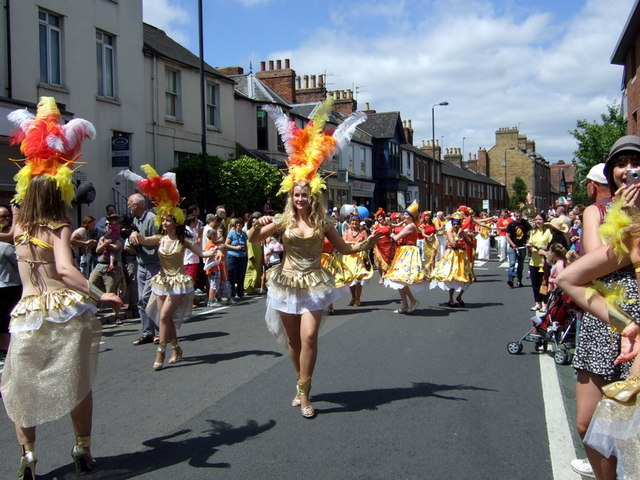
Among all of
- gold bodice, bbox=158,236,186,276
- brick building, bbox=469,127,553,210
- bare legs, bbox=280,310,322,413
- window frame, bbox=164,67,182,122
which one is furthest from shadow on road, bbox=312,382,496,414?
brick building, bbox=469,127,553,210

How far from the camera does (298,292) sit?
532cm

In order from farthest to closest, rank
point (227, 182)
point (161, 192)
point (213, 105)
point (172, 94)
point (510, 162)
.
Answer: point (510, 162) < point (213, 105) < point (172, 94) < point (227, 182) < point (161, 192)

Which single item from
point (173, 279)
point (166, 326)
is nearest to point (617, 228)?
point (166, 326)

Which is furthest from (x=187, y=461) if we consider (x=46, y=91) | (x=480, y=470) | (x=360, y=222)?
(x=46, y=91)

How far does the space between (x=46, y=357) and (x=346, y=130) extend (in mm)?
3423

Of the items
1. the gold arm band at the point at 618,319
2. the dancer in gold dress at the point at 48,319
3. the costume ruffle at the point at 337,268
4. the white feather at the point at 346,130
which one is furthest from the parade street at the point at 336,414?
the costume ruffle at the point at 337,268

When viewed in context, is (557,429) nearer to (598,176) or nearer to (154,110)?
(598,176)

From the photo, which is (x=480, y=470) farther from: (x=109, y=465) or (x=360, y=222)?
(x=360, y=222)

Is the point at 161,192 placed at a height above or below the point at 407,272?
above

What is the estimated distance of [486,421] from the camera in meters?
4.99

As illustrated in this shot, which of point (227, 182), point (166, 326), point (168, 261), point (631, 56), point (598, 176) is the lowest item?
point (166, 326)

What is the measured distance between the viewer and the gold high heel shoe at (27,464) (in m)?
3.82

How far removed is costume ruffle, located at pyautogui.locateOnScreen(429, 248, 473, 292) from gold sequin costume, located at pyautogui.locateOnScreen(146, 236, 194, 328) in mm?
5556

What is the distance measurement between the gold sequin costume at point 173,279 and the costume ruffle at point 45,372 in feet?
10.6
